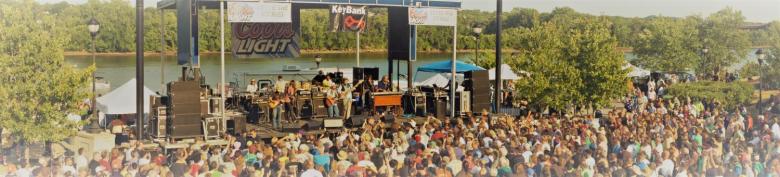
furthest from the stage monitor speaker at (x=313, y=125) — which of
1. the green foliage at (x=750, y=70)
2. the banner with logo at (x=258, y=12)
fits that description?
the green foliage at (x=750, y=70)

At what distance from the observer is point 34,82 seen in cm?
1984

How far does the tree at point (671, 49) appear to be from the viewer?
5356 cm

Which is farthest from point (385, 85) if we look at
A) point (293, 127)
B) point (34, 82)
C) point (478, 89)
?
point (34, 82)

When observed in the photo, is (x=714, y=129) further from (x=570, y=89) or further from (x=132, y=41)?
(x=132, y=41)

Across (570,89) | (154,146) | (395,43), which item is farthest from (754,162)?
(395,43)

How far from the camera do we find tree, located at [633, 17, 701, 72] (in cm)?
5356

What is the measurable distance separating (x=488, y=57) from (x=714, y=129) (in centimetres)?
2629

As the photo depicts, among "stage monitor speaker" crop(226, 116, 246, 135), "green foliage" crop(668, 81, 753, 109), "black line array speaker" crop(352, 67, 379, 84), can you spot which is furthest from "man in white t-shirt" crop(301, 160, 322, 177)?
"green foliage" crop(668, 81, 753, 109)

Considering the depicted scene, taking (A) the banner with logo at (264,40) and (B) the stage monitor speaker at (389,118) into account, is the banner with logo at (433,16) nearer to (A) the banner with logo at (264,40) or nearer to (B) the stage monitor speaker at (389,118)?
(B) the stage monitor speaker at (389,118)

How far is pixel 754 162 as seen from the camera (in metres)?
15.2

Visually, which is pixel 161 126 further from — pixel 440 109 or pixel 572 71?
pixel 572 71

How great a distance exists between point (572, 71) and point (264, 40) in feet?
28.7

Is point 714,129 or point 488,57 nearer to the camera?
point 714,129

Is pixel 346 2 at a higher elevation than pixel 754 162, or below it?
higher
